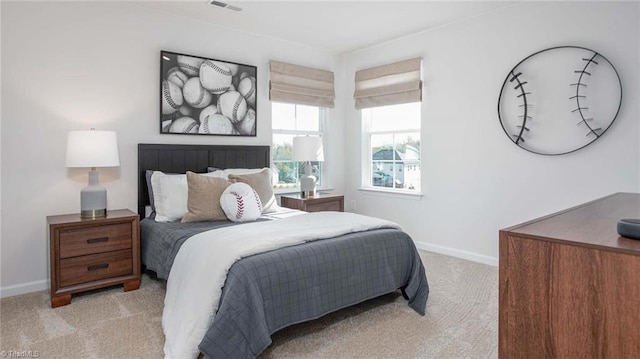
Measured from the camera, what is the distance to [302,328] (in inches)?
93.1

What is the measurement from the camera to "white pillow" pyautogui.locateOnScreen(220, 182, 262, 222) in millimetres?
2998

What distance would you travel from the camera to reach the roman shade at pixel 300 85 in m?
4.36

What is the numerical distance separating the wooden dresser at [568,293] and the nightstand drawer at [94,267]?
2774mm

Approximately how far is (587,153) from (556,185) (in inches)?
13.7

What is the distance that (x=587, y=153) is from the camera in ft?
9.95

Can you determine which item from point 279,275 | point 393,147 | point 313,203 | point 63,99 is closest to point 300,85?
point 393,147

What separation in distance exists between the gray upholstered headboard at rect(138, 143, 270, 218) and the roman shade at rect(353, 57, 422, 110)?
4.78ft

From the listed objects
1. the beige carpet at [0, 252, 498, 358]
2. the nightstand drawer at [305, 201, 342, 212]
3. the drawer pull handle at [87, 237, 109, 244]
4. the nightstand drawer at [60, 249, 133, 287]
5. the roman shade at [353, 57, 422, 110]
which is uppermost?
the roman shade at [353, 57, 422, 110]

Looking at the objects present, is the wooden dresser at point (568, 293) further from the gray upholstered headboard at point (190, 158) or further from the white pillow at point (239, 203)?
the gray upholstered headboard at point (190, 158)

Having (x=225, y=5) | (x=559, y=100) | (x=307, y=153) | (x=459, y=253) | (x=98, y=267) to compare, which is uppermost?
(x=225, y=5)

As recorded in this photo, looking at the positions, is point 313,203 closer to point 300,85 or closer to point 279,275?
A: point 300,85

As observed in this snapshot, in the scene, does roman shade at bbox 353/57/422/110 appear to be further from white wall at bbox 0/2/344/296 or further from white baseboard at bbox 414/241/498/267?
white wall at bbox 0/2/344/296

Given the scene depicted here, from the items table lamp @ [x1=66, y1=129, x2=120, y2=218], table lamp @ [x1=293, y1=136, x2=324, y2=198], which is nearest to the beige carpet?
table lamp @ [x1=66, y1=129, x2=120, y2=218]

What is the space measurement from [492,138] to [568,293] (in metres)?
2.81
